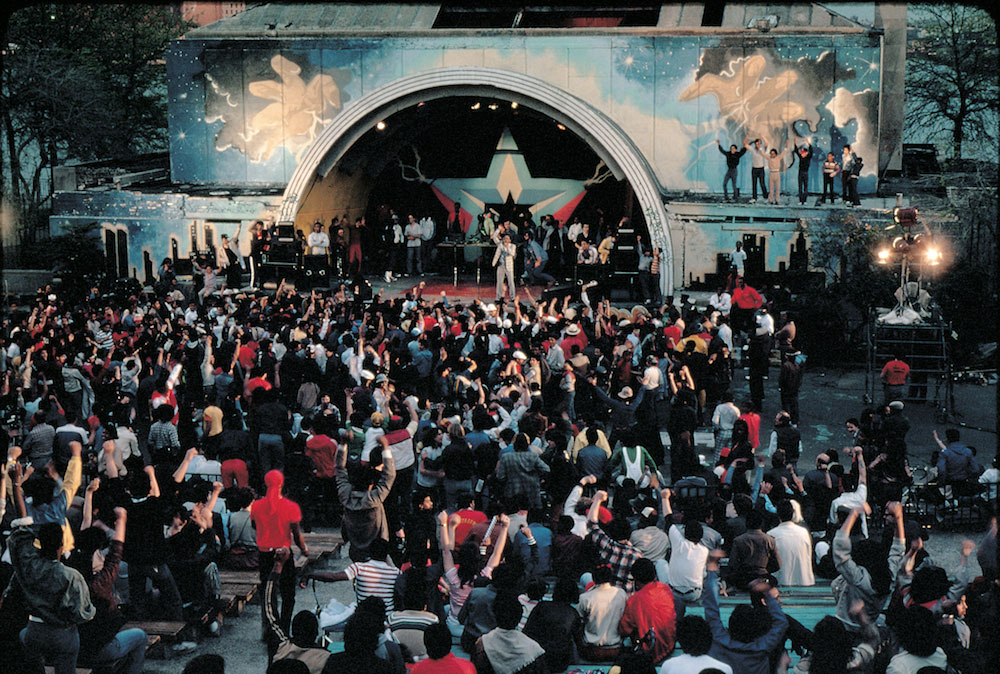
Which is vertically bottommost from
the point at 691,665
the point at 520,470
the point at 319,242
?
the point at 691,665

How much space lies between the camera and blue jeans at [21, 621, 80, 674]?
25.4ft

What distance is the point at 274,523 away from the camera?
9.95m

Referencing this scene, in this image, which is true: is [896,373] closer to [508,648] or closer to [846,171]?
[846,171]

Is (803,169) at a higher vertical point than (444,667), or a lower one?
higher

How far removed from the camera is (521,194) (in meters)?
33.7

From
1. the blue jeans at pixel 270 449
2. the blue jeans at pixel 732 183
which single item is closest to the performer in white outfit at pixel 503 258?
the blue jeans at pixel 732 183

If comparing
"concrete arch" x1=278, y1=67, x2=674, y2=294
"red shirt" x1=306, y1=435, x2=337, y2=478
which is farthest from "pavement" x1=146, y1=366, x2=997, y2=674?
"concrete arch" x1=278, y1=67, x2=674, y2=294

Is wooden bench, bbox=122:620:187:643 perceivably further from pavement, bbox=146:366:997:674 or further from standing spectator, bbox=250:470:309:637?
standing spectator, bbox=250:470:309:637

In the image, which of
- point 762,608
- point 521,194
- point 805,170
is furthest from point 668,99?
point 762,608

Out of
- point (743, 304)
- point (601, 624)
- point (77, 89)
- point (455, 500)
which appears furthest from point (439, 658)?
point (77, 89)

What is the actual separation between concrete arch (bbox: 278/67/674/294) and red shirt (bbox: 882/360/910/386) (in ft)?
33.0

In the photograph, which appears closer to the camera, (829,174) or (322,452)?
(322,452)

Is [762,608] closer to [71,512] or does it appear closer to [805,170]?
[71,512]

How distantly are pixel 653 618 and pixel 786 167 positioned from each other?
21.0 meters
